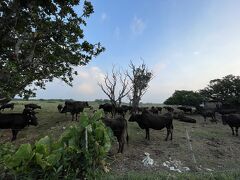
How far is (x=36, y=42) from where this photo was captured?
13.5 meters

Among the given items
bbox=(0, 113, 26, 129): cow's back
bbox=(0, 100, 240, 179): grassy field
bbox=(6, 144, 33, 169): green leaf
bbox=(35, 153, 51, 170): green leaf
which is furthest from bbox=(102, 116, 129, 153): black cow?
bbox=(6, 144, 33, 169): green leaf

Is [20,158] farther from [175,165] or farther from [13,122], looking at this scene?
[13,122]

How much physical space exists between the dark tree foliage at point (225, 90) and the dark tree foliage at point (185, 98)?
181 cm

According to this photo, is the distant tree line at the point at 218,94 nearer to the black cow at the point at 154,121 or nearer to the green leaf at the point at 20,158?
the black cow at the point at 154,121

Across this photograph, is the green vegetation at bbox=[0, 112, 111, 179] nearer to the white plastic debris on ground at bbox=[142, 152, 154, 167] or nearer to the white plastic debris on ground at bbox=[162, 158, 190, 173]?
the white plastic debris on ground at bbox=[142, 152, 154, 167]

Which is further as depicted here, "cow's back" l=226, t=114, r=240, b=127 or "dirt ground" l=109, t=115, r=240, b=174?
"cow's back" l=226, t=114, r=240, b=127

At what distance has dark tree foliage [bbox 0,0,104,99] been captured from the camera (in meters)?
11.7

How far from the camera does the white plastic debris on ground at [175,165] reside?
1140 centimetres

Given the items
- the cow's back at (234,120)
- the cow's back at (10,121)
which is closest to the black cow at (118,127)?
the cow's back at (10,121)

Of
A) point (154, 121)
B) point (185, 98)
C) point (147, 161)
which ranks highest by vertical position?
point (185, 98)

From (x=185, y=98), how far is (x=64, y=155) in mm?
43496

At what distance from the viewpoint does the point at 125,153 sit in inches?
514

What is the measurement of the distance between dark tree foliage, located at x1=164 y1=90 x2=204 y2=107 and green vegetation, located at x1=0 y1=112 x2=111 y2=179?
4128 centimetres

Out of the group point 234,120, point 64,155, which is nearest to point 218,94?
point 234,120
